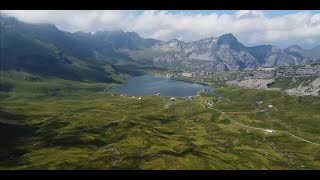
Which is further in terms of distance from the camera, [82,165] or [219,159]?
[219,159]
